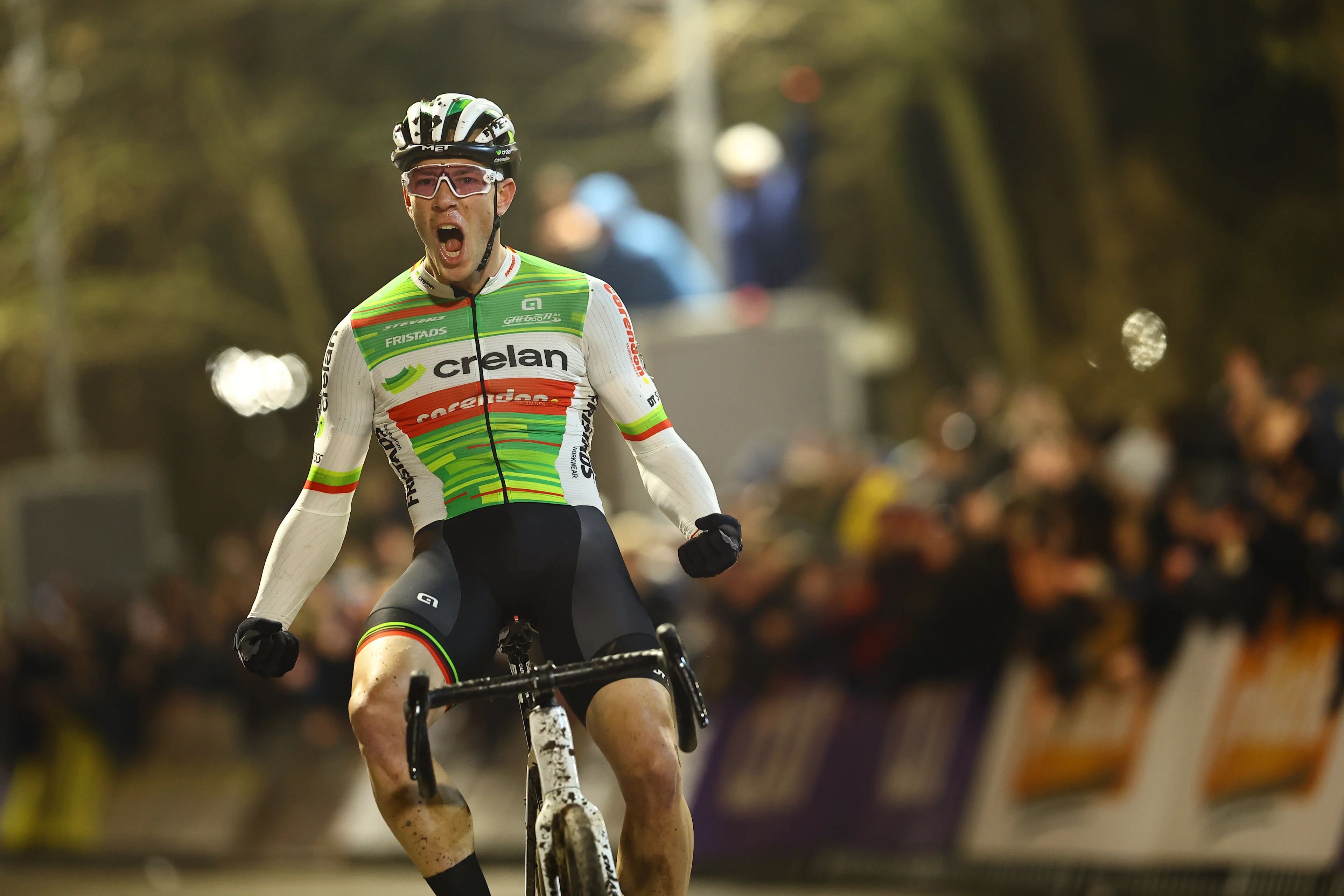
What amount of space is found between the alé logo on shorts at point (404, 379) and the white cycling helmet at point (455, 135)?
1.88 ft

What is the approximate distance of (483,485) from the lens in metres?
5.85

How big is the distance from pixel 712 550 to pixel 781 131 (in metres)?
15.7

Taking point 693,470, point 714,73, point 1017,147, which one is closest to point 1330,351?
point 1017,147

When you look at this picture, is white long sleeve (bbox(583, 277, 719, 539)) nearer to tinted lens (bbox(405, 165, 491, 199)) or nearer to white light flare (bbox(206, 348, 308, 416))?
tinted lens (bbox(405, 165, 491, 199))

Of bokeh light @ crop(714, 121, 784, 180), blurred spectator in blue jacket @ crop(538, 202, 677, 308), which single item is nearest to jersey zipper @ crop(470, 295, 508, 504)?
blurred spectator in blue jacket @ crop(538, 202, 677, 308)

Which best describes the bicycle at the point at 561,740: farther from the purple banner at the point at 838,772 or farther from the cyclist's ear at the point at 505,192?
the purple banner at the point at 838,772

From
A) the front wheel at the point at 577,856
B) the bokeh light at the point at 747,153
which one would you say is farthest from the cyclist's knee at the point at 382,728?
the bokeh light at the point at 747,153

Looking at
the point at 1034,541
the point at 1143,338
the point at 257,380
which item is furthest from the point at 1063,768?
the point at 257,380

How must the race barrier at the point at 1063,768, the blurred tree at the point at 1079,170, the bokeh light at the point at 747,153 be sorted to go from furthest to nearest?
the blurred tree at the point at 1079,170, the bokeh light at the point at 747,153, the race barrier at the point at 1063,768

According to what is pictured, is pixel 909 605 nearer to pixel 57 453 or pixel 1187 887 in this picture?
pixel 1187 887

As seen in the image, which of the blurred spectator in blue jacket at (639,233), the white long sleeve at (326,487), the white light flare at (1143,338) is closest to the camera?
the white long sleeve at (326,487)

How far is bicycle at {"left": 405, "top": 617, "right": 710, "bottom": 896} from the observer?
5262 millimetres

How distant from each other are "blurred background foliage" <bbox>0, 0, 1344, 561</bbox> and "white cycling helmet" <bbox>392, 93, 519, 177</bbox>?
795 centimetres

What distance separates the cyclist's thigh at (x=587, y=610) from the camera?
5727mm
